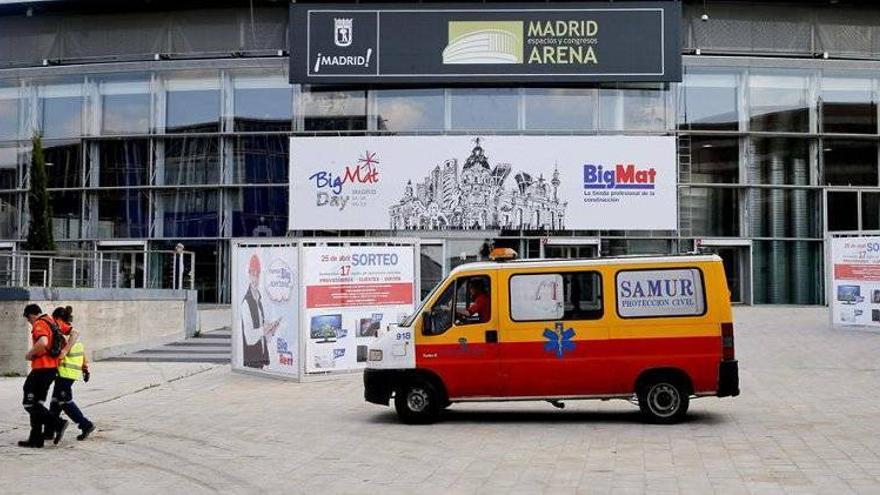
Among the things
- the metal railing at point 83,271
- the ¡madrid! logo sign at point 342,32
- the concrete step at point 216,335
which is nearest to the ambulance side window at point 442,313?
the metal railing at point 83,271

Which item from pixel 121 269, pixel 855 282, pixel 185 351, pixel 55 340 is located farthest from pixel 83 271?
pixel 855 282

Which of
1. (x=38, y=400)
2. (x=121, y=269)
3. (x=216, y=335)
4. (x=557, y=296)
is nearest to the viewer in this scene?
(x=38, y=400)

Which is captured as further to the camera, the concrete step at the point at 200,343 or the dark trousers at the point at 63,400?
the concrete step at the point at 200,343

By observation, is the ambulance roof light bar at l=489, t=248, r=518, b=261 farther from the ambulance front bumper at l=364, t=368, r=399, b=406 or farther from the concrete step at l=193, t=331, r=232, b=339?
the concrete step at l=193, t=331, r=232, b=339

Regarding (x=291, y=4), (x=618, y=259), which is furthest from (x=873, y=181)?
(x=618, y=259)

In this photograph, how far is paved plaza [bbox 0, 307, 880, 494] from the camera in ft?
28.7

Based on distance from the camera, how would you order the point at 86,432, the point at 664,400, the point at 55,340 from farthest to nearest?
the point at 664,400 < the point at 86,432 < the point at 55,340

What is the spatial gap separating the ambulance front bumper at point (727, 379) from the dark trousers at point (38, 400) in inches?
307

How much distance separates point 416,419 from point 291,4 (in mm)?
28649

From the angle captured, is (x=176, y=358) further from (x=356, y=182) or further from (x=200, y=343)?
(x=356, y=182)

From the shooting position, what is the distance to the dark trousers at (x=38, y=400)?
439 inches

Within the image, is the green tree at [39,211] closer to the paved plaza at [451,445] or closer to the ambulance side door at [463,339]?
the paved plaza at [451,445]

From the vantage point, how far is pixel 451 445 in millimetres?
10812

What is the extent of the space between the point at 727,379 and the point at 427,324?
3.73 m
